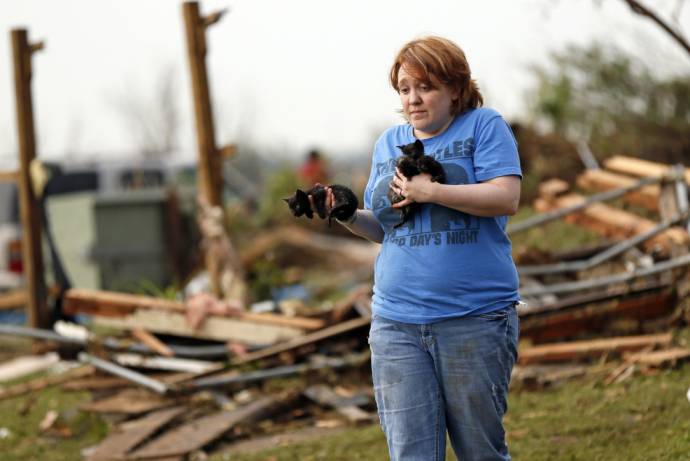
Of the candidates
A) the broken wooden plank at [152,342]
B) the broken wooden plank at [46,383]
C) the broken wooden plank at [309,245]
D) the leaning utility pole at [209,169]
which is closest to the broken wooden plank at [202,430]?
the broken wooden plank at [152,342]

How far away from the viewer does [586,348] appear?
21.5ft

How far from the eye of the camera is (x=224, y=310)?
7.91 metres

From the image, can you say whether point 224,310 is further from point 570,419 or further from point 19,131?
point 19,131

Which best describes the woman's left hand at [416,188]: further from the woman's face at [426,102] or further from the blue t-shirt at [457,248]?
the woman's face at [426,102]

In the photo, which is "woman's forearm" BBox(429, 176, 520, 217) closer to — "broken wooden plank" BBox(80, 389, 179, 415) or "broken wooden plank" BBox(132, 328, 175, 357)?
"broken wooden plank" BBox(80, 389, 179, 415)

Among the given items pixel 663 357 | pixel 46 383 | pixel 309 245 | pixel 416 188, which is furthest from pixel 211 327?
pixel 309 245

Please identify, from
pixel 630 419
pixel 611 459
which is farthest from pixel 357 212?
pixel 630 419

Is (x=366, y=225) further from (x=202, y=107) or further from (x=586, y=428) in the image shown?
(x=202, y=107)

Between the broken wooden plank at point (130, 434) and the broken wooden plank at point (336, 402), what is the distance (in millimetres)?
922

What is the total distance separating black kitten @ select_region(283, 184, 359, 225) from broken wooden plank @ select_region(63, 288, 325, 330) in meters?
4.33

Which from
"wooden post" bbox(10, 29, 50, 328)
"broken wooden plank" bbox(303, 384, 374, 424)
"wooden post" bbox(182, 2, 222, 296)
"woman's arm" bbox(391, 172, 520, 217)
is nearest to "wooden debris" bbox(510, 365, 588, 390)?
"broken wooden plank" bbox(303, 384, 374, 424)

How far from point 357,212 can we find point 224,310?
4.74m

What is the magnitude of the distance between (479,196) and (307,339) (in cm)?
451

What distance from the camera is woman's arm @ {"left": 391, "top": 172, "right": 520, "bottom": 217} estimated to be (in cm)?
300
